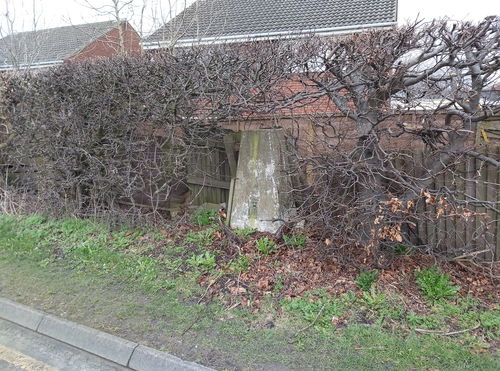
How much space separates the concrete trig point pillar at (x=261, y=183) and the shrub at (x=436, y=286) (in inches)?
77.0

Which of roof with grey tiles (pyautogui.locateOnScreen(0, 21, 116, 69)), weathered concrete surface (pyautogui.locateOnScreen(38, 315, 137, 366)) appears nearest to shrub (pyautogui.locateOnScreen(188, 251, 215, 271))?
weathered concrete surface (pyautogui.locateOnScreen(38, 315, 137, 366))

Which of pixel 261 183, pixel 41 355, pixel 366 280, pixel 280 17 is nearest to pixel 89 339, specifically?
pixel 41 355

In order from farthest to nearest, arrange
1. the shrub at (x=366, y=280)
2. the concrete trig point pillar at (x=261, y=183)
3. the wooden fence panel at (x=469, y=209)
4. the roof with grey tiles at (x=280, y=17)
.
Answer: the roof with grey tiles at (x=280, y=17) → the concrete trig point pillar at (x=261, y=183) → the wooden fence panel at (x=469, y=209) → the shrub at (x=366, y=280)

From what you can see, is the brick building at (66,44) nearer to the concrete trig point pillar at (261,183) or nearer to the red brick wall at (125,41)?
the red brick wall at (125,41)

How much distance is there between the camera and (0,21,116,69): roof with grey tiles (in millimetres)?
10245

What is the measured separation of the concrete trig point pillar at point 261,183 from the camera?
536cm

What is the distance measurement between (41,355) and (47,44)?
21.5 m

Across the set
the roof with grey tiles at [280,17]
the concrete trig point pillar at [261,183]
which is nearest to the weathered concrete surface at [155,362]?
the concrete trig point pillar at [261,183]

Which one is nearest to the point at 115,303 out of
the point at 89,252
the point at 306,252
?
the point at 89,252

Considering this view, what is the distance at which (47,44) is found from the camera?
2058cm

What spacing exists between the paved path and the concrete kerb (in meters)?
0.05

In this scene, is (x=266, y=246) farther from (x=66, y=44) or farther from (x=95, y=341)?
(x=66, y=44)

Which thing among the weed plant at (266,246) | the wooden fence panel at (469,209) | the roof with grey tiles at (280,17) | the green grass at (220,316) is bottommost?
the green grass at (220,316)

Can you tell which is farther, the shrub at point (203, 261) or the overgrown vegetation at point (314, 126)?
the shrub at point (203, 261)
